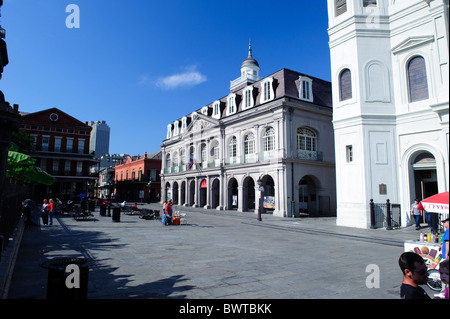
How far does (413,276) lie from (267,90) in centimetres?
2528

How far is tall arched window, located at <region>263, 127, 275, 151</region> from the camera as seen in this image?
2648cm

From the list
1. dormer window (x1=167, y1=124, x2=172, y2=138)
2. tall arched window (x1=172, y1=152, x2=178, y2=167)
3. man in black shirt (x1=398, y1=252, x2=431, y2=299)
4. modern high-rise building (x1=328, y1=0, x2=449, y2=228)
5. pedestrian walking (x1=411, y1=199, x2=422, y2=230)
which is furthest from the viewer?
dormer window (x1=167, y1=124, x2=172, y2=138)

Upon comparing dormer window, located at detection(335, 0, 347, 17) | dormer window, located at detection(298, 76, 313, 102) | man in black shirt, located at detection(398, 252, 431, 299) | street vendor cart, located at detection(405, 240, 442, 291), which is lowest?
street vendor cart, located at detection(405, 240, 442, 291)

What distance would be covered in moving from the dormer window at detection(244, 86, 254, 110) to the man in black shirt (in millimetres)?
26330

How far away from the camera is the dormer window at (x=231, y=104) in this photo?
3126 centimetres

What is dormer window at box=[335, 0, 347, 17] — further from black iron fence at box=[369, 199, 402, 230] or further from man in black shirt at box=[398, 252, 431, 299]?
man in black shirt at box=[398, 252, 431, 299]

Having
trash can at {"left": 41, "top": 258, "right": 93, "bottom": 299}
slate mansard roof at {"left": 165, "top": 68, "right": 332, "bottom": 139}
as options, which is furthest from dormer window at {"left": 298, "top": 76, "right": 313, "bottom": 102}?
trash can at {"left": 41, "top": 258, "right": 93, "bottom": 299}

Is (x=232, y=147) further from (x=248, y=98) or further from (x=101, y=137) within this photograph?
(x=101, y=137)

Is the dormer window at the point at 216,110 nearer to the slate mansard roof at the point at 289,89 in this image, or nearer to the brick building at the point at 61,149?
the slate mansard roof at the point at 289,89

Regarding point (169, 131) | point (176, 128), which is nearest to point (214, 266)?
point (176, 128)

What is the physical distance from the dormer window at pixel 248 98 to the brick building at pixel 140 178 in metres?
27.2
